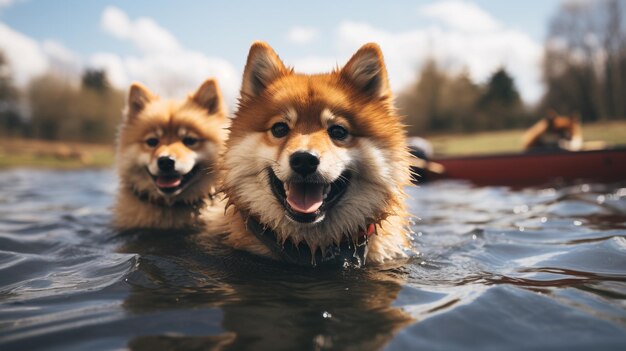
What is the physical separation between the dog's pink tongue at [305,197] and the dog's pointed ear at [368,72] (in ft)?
3.06

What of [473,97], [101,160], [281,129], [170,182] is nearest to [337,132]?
[281,129]

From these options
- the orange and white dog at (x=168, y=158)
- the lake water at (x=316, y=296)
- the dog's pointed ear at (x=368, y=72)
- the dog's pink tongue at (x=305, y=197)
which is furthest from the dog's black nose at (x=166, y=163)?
the dog's pointed ear at (x=368, y=72)

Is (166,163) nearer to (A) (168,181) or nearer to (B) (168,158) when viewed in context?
(B) (168,158)

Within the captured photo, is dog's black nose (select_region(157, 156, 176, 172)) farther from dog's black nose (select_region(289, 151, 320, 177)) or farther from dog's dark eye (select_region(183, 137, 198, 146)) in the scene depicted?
dog's black nose (select_region(289, 151, 320, 177))

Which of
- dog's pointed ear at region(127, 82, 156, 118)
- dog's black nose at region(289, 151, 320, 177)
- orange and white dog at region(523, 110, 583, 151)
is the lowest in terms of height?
dog's black nose at region(289, 151, 320, 177)

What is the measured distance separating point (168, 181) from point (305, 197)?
200cm

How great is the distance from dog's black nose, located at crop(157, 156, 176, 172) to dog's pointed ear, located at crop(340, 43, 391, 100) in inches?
74.6

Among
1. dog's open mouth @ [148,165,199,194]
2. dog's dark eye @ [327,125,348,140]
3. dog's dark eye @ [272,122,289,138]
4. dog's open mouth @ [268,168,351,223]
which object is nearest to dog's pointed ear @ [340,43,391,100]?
dog's dark eye @ [327,125,348,140]

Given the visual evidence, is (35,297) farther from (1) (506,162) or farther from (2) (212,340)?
(1) (506,162)

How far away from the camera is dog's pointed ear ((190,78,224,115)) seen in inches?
199

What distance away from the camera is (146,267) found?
3.10 m

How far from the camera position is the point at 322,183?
300 cm

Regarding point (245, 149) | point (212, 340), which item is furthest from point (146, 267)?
point (212, 340)

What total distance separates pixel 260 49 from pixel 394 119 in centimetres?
116
